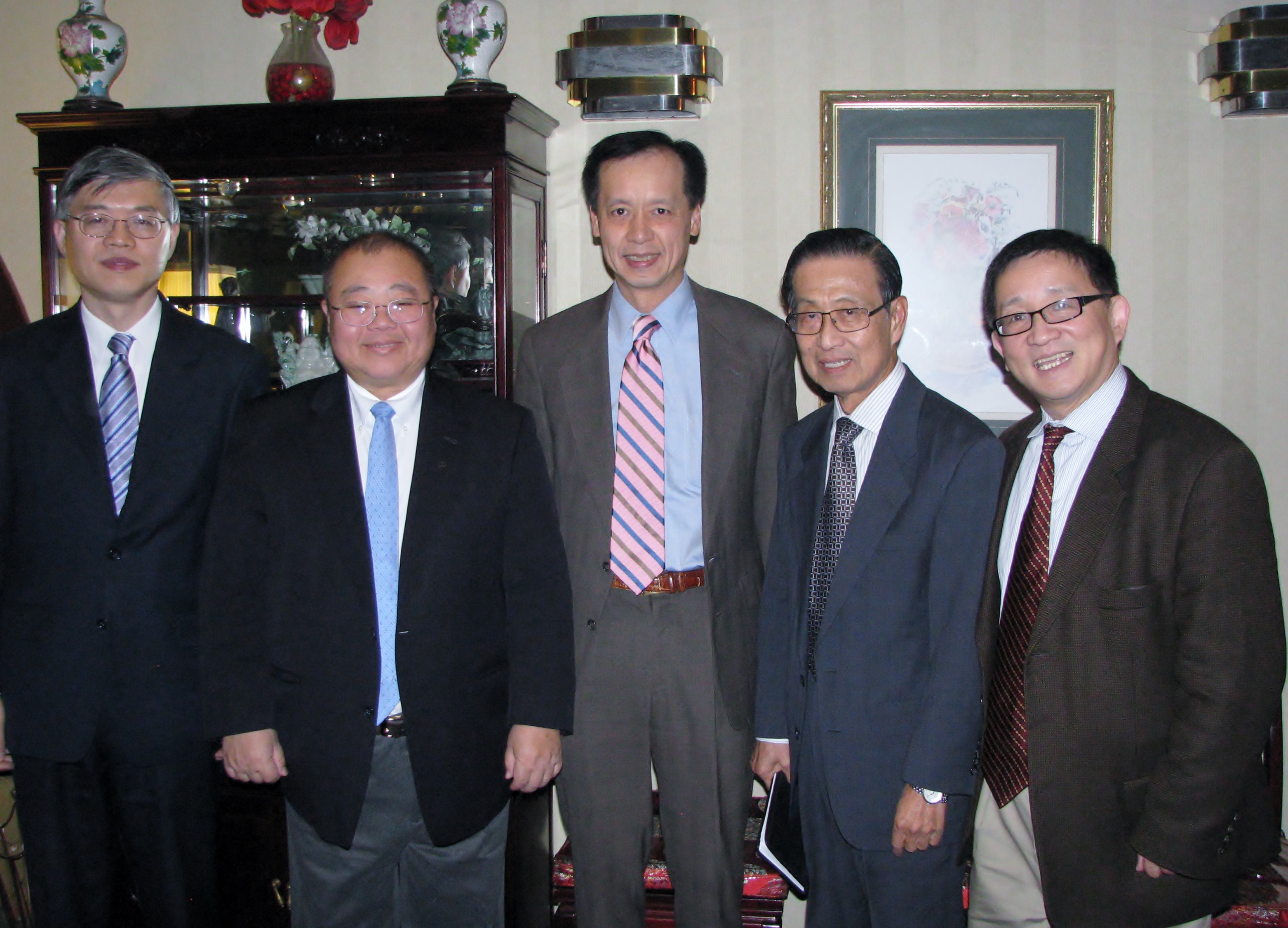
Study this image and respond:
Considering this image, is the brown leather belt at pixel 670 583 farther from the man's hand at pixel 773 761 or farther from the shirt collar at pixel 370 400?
the shirt collar at pixel 370 400

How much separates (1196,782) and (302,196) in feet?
8.11

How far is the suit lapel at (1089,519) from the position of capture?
1.57 metres

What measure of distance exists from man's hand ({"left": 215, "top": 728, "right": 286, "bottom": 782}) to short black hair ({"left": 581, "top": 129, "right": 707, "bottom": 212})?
1.29 metres

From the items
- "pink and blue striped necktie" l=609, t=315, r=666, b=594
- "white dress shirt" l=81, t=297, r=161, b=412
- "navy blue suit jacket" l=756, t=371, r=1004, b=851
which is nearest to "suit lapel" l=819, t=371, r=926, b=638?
"navy blue suit jacket" l=756, t=371, r=1004, b=851

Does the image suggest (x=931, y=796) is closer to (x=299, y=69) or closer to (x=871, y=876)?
(x=871, y=876)

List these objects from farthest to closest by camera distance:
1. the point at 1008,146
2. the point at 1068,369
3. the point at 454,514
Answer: the point at 1008,146 → the point at 454,514 → the point at 1068,369

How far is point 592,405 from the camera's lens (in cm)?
206

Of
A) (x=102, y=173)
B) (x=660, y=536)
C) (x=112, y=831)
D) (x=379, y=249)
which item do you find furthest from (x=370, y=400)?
(x=112, y=831)

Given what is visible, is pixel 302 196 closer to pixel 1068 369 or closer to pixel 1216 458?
pixel 1068 369

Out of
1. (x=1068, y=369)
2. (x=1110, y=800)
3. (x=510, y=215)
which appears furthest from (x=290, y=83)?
(x=1110, y=800)

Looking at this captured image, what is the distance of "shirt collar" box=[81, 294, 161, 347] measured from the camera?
1.96m

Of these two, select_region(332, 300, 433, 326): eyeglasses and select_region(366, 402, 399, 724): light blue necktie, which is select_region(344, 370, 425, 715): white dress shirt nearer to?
select_region(366, 402, 399, 724): light blue necktie

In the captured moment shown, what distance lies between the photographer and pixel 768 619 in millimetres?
1934

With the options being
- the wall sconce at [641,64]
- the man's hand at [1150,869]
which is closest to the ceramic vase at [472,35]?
the wall sconce at [641,64]
